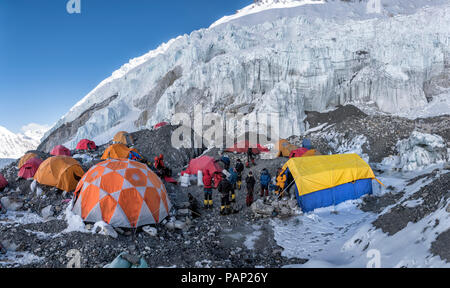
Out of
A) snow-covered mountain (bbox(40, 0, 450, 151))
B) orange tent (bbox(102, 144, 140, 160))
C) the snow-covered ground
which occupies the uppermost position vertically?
snow-covered mountain (bbox(40, 0, 450, 151))

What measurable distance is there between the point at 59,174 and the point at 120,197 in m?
4.63

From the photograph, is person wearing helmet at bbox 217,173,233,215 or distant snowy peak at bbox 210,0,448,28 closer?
person wearing helmet at bbox 217,173,233,215

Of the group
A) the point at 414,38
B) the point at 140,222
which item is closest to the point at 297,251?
the point at 140,222

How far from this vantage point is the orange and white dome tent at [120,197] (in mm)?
7035

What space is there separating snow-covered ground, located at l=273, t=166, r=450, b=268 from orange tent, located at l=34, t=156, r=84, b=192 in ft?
26.2

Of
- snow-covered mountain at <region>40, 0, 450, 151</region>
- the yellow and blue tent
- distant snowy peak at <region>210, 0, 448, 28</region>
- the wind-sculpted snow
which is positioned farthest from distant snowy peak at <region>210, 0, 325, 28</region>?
the yellow and blue tent

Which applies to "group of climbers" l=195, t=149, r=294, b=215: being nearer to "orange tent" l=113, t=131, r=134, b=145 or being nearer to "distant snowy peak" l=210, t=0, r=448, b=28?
"orange tent" l=113, t=131, r=134, b=145

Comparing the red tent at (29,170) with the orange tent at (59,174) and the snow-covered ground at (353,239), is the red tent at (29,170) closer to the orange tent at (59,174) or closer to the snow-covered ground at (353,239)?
the orange tent at (59,174)

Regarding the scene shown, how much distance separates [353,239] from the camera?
19.2 ft

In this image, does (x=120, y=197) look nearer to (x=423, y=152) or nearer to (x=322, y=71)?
(x=423, y=152)

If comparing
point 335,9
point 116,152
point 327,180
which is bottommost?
point 327,180

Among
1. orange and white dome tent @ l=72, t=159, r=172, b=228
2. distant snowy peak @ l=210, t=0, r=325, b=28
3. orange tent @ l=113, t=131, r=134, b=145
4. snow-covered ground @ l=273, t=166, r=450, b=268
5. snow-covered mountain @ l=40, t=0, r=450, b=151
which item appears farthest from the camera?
distant snowy peak @ l=210, t=0, r=325, b=28

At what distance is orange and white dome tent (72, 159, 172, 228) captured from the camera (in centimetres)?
704

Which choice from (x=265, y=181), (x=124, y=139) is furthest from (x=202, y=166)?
(x=124, y=139)
